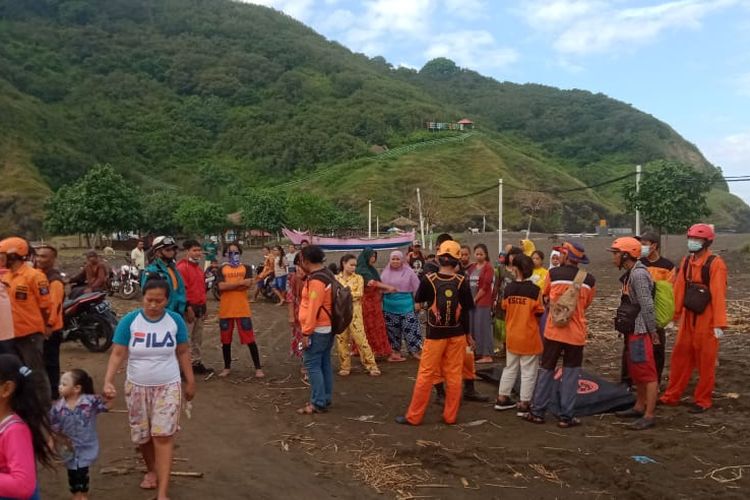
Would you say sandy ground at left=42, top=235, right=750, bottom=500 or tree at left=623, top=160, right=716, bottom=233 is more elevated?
tree at left=623, top=160, right=716, bottom=233

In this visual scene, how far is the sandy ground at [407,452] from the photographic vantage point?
4344mm

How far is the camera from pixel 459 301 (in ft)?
19.0

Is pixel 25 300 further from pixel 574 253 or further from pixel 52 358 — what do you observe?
pixel 574 253

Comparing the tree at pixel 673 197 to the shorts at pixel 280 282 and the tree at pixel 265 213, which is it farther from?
the tree at pixel 265 213

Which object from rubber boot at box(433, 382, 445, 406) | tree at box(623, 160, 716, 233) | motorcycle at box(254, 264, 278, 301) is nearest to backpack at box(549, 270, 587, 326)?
rubber boot at box(433, 382, 445, 406)

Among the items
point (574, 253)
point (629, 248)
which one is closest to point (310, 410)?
point (574, 253)

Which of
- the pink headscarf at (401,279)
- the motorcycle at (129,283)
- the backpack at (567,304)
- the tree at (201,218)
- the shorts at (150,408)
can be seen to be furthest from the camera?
the tree at (201,218)

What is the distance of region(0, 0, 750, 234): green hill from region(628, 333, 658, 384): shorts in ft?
163

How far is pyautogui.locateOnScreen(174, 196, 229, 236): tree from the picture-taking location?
45.3 m

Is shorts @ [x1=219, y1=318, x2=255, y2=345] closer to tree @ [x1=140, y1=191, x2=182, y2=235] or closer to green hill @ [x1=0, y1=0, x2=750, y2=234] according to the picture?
tree @ [x1=140, y1=191, x2=182, y2=235]

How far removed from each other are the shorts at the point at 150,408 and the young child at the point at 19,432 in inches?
44.2

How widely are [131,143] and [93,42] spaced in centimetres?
3594

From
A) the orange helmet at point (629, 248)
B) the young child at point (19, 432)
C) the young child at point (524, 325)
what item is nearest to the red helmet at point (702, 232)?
the orange helmet at point (629, 248)

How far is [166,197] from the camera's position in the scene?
5175 cm
